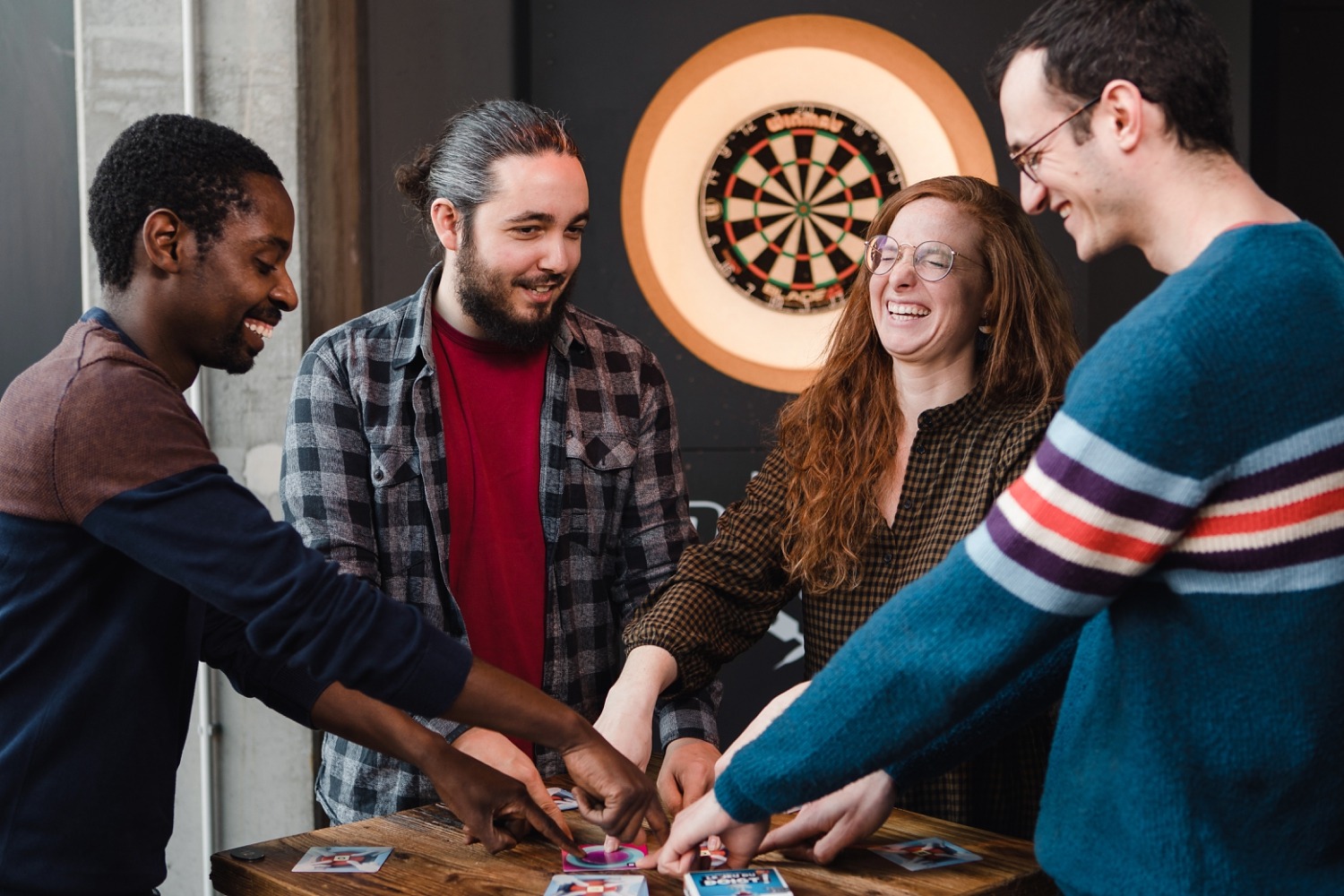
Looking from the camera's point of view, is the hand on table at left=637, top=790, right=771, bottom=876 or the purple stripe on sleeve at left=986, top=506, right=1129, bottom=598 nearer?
the purple stripe on sleeve at left=986, top=506, right=1129, bottom=598

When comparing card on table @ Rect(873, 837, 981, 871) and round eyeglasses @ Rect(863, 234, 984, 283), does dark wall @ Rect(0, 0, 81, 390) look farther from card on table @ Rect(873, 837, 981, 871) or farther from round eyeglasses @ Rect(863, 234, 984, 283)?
card on table @ Rect(873, 837, 981, 871)

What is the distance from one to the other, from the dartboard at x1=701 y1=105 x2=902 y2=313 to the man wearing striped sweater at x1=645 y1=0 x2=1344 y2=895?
2311 millimetres

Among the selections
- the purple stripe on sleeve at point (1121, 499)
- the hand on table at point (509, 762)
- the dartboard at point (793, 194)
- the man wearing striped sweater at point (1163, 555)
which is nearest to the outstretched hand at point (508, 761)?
the hand on table at point (509, 762)

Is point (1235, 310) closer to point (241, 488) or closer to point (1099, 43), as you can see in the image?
point (1099, 43)

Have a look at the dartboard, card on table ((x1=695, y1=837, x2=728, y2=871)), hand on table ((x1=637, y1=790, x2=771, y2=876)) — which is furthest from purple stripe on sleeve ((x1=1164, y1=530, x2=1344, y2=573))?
the dartboard

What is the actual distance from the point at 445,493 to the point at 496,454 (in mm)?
138

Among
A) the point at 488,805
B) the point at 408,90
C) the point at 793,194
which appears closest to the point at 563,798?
the point at 488,805

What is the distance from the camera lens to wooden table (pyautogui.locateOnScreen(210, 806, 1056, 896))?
1431mm

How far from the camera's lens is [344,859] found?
4.94 ft

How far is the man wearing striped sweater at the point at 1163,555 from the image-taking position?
3.27 ft

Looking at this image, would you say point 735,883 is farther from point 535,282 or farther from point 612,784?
point 535,282

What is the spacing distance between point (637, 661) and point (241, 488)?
735mm

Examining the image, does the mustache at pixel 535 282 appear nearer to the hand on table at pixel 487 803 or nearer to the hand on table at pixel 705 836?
the hand on table at pixel 487 803

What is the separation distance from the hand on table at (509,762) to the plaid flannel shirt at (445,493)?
0.28ft
